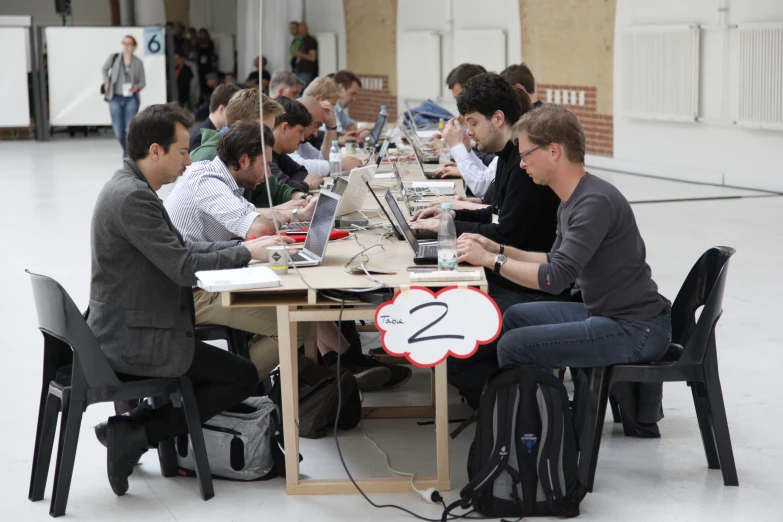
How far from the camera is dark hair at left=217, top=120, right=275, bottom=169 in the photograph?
352 centimetres

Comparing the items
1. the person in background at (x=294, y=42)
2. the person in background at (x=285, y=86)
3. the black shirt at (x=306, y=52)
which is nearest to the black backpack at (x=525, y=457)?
the person in background at (x=285, y=86)

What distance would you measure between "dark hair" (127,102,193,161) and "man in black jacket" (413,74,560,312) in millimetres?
983

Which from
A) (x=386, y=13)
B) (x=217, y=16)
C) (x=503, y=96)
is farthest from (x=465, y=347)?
(x=217, y=16)

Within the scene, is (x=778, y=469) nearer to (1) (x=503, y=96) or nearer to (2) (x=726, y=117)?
(1) (x=503, y=96)

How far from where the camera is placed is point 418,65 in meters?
13.6

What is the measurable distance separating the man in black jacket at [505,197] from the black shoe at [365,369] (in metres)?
0.57

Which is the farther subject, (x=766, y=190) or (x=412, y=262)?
(x=766, y=190)

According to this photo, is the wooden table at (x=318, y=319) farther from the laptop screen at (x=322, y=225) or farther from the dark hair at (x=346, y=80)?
the dark hair at (x=346, y=80)

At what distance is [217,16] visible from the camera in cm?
2150

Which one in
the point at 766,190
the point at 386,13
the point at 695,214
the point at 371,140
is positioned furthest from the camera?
the point at 386,13

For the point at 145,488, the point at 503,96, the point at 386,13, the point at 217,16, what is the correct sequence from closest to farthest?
the point at 145,488, the point at 503,96, the point at 386,13, the point at 217,16

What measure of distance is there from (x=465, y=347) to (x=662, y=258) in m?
3.61

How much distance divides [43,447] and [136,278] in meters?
0.56

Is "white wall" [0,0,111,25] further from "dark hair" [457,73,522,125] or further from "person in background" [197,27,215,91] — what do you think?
"dark hair" [457,73,522,125]
